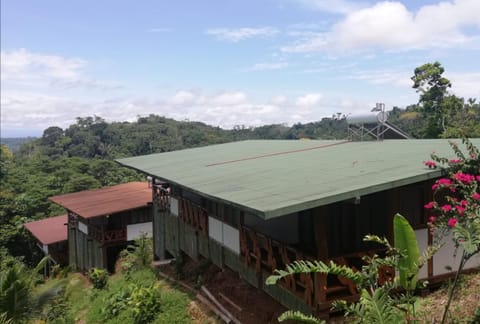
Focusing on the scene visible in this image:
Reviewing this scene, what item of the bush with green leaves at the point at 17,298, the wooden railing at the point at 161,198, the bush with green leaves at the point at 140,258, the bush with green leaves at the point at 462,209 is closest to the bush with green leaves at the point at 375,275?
the bush with green leaves at the point at 462,209

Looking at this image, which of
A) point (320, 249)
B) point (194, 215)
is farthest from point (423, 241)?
point (194, 215)

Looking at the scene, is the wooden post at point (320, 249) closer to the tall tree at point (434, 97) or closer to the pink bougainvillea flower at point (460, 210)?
the pink bougainvillea flower at point (460, 210)

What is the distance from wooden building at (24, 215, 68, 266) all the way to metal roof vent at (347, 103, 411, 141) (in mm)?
19353

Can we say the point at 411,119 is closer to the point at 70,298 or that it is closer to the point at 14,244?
the point at 14,244

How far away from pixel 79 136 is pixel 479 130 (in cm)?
8259

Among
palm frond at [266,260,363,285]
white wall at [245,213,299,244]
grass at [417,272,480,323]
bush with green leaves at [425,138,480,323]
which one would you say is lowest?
grass at [417,272,480,323]

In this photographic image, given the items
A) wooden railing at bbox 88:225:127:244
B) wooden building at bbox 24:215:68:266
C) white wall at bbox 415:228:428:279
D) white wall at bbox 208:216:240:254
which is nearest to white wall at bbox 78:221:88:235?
wooden railing at bbox 88:225:127:244

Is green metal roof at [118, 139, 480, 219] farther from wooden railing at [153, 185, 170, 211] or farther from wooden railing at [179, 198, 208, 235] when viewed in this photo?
wooden railing at [153, 185, 170, 211]

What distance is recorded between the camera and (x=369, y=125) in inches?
564

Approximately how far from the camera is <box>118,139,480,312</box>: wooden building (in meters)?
7.12

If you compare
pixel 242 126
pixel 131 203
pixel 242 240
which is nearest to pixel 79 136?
pixel 242 126

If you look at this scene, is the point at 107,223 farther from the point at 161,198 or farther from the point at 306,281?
the point at 306,281

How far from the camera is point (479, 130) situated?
1267 inches

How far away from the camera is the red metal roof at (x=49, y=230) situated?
2672 centimetres
